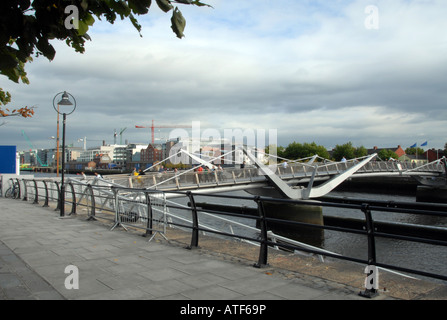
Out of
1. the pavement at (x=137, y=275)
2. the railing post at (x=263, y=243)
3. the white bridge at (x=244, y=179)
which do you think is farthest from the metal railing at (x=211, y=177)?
the railing post at (x=263, y=243)

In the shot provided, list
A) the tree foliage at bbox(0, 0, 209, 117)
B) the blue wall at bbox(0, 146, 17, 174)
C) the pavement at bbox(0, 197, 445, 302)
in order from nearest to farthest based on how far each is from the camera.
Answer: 1. the tree foliage at bbox(0, 0, 209, 117)
2. the pavement at bbox(0, 197, 445, 302)
3. the blue wall at bbox(0, 146, 17, 174)

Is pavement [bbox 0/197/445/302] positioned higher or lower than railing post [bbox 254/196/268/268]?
lower

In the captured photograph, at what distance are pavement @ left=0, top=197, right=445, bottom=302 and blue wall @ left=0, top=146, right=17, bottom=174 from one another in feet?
67.9

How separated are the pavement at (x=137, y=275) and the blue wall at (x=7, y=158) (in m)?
20.7

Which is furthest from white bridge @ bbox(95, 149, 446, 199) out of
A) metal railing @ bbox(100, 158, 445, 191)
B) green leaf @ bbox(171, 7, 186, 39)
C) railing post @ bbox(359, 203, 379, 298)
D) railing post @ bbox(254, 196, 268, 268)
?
green leaf @ bbox(171, 7, 186, 39)

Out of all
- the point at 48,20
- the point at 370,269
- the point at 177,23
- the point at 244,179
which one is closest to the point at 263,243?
the point at 370,269

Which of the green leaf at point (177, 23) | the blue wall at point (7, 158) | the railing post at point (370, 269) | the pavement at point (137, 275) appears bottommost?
the pavement at point (137, 275)

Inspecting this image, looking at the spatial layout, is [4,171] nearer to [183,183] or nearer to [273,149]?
[183,183]

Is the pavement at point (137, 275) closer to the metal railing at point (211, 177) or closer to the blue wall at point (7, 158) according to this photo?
the metal railing at point (211, 177)

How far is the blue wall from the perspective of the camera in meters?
25.9

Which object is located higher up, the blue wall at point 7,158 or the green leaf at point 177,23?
the green leaf at point 177,23

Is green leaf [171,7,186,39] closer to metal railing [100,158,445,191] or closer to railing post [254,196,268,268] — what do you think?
railing post [254,196,268,268]

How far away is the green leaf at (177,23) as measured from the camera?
292cm
